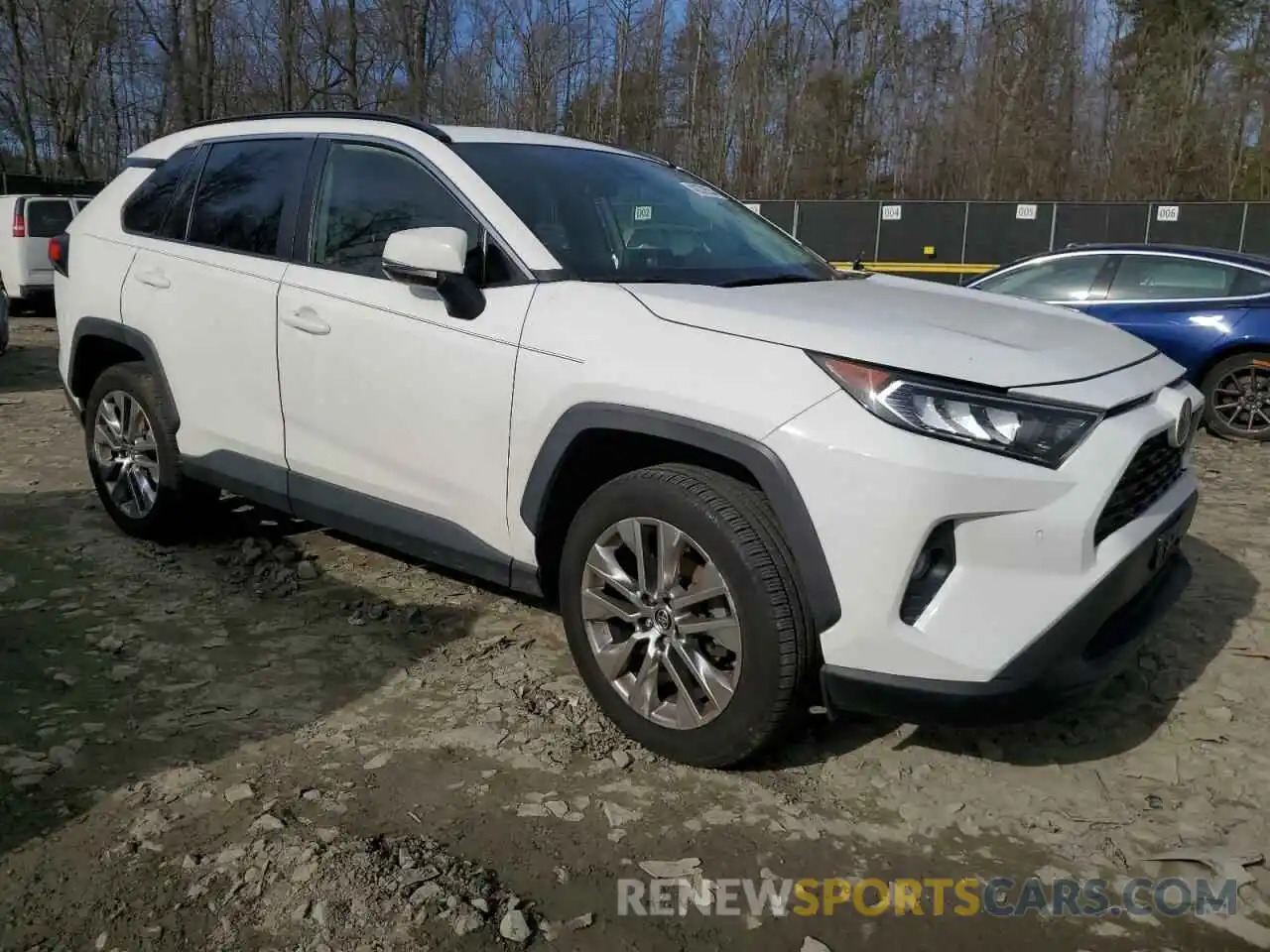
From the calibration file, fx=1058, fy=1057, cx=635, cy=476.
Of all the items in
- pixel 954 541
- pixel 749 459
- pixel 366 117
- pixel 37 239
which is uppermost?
pixel 366 117

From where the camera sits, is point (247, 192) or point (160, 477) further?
point (160, 477)

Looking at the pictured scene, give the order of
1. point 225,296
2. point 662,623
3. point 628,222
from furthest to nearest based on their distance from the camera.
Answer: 1. point 225,296
2. point 628,222
3. point 662,623

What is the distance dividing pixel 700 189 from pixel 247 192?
1.81m

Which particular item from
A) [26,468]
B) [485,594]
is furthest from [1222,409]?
[26,468]

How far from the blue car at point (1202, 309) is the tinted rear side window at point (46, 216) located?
13242 millimetres

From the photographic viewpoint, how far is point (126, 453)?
4742 millimetres

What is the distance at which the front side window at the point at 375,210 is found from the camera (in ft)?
11.2

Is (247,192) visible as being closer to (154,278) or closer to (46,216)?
(154,278)

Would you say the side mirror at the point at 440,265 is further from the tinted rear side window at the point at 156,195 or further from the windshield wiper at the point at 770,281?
the tinted rear side window at the point at 156,195

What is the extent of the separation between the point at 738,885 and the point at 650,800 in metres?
0.41

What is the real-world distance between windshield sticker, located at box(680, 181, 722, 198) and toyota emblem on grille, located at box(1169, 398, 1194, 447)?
1959mm

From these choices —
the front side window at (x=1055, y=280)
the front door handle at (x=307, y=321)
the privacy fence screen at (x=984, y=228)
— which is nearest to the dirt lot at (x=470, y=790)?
the front door handle at (x=307, y=321)

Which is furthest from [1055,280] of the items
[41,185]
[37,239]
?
[41,185]

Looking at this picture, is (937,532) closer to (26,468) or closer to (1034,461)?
(1034,461)
